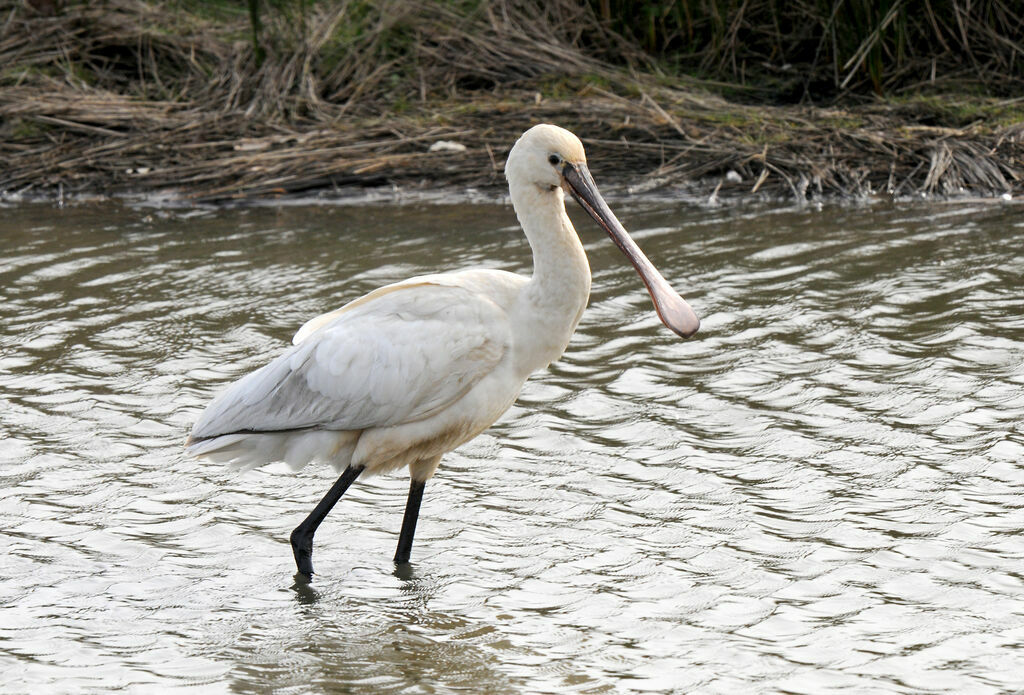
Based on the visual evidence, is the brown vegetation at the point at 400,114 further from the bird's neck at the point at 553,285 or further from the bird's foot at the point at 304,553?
the bird's foot at the point at 304,553

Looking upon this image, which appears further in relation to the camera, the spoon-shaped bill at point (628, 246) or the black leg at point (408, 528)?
the black leg at point (408, 528)

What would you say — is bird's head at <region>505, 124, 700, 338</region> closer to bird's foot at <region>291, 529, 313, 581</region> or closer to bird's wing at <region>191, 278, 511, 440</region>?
bird's wing at <region>191, 278, 511, 440</region>

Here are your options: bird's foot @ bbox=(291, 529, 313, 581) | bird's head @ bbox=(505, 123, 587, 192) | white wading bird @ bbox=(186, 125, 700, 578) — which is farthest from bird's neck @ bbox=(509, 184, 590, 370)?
bird's foot @ bbox=(291, 529, 313, 581)

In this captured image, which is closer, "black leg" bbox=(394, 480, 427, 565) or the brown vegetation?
"black leg" bbox=(394, 480, 427, 565)

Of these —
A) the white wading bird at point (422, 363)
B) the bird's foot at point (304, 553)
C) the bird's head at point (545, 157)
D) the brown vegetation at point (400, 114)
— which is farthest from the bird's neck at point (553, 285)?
the brown vegetation at point (400, 114)

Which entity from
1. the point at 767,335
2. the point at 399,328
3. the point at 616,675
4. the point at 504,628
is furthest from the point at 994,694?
the point at 767,335

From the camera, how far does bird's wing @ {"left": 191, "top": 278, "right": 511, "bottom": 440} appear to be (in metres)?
4.66

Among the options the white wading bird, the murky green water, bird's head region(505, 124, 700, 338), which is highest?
bird's head region(505, 124, 700, 338)

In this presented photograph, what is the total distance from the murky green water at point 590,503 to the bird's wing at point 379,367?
0.57 meters

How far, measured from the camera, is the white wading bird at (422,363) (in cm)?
466

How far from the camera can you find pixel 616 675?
4.04m

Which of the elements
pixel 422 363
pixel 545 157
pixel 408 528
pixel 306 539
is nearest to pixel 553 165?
pixel 545 157

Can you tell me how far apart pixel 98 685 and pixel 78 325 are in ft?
13.4

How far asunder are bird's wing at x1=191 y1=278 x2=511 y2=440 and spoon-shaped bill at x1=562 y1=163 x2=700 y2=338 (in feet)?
1.65
